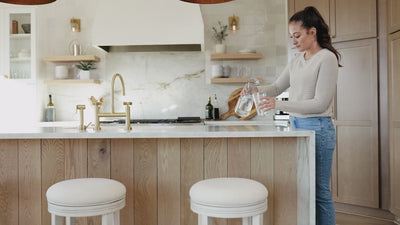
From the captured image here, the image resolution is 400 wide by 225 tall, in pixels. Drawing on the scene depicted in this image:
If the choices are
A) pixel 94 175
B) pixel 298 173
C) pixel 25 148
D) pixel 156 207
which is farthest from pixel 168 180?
pixel 25 148

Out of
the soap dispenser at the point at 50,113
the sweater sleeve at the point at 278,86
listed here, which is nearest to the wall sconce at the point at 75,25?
the soap dispenser at the point at 50,113

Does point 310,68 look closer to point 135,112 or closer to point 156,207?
point 156,207

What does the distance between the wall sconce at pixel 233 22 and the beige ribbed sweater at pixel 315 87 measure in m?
2.27

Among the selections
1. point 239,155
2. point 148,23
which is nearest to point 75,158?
point 239,155

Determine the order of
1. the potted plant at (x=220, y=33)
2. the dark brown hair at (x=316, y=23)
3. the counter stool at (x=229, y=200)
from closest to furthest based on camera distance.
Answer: the counter stool at (x=229, y=200) < the dark brown hair at (x=316, y=23) < the potted plant at (x=220, y=33)

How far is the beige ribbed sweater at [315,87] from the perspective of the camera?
1.79m

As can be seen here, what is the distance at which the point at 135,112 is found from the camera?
423 cm

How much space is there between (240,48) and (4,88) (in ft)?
9.45

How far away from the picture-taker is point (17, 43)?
3.82m

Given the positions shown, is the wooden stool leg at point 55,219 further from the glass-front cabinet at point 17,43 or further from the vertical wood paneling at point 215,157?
the glass-front cabinet at point 17,43

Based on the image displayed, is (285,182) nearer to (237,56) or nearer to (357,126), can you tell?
(357,126)

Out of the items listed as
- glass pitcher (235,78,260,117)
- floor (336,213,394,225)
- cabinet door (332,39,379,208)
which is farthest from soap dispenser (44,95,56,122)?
floor (336,213,394,225)

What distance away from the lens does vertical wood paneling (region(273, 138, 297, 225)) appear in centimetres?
190

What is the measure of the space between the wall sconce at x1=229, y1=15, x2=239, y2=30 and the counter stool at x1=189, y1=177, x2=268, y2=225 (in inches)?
116
